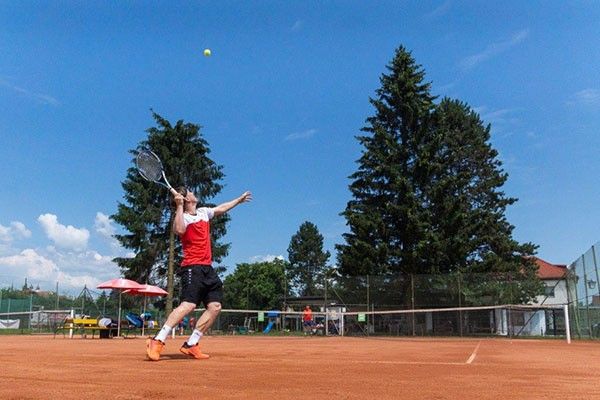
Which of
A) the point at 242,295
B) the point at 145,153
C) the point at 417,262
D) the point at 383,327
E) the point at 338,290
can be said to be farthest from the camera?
the point at 242,295

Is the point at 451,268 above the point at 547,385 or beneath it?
above

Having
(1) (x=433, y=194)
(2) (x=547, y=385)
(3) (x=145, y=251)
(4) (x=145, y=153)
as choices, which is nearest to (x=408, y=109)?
(1) (x=433, y=194)

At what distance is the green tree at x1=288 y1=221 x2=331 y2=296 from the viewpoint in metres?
93.1

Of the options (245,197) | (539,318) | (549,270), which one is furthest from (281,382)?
(549,270)

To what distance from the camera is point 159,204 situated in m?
39.3

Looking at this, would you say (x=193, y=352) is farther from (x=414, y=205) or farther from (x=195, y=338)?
(x=414, y=205)

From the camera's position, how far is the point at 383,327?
88.8ft

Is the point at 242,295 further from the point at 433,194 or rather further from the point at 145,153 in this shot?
the point at 145,153

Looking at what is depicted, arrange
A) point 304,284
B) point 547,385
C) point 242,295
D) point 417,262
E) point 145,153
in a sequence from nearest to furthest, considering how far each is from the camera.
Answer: point 547,385 → point 145,153 → point 417,262 → point 242,295 → point 304,284

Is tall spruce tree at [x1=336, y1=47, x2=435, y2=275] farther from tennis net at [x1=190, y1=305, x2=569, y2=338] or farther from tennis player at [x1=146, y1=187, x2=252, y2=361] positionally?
tennis player at [x1=146, y1=187, x2=252, y2=361]

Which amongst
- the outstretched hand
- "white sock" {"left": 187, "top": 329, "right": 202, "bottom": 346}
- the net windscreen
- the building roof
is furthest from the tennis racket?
the building roof

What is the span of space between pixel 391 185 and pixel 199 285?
30298 millimetres

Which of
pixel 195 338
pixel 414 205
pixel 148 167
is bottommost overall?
pixel 195 338

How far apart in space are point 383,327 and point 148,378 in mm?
24020
